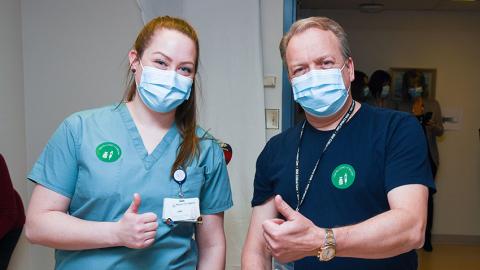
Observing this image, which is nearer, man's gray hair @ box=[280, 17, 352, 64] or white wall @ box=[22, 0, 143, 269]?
man's gray hair @ box=[280, 17, 352, 64]

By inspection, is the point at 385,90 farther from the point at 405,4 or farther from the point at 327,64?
the point at 327,64

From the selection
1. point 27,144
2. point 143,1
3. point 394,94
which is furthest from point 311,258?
point 394,94

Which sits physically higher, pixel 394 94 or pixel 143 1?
pixel 143 1

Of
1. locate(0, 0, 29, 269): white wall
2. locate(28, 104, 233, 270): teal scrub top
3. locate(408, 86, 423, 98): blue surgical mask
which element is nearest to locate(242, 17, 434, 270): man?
locate(28, 104, 233, 270): teal scrub top

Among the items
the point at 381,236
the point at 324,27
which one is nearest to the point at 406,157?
the point at 381,236

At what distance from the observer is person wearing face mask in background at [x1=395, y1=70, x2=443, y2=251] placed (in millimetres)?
4621

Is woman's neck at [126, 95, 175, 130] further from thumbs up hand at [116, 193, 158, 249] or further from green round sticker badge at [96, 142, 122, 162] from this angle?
thumbs up hand at [116, 193, 158, 249]

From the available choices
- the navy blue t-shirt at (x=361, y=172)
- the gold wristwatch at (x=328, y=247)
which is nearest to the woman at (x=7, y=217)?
the navy blue t-shirt at (x=361, y=172)

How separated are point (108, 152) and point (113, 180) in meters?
0.09

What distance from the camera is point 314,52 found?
1.23 meters

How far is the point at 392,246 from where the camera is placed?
0.99 metres

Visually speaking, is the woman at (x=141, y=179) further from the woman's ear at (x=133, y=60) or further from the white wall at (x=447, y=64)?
the white wall at (x=447, y=64)

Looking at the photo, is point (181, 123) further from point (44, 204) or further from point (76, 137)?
point (44, 204)

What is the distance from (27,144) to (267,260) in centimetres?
Answer: 192
